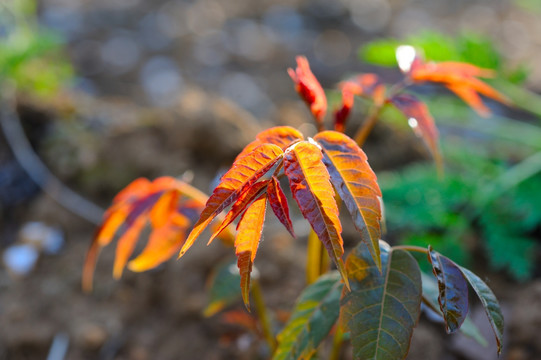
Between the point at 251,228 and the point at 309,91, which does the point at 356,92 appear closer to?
the point at 309,91


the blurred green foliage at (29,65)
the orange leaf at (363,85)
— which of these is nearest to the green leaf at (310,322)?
the orange leaf at (363,85)

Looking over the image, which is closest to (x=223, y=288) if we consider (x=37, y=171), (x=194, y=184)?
(x=194, y=184)

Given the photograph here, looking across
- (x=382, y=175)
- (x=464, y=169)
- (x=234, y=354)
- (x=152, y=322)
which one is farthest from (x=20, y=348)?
(x=464, y=169)

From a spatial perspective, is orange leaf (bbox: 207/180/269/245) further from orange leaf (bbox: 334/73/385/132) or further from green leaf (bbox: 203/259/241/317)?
green leaf (bbox: 203/259/241/317)

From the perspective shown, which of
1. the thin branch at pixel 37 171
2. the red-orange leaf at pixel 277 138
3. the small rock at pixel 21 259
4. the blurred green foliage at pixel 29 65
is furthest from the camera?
the blurred green foliage at pixel 29 65

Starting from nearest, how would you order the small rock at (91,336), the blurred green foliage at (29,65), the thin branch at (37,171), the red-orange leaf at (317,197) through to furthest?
the red-orange leaf at (317,197), the small rock at (91,336), the thin branch at (37,171), the blurred green foliage at (29,65)

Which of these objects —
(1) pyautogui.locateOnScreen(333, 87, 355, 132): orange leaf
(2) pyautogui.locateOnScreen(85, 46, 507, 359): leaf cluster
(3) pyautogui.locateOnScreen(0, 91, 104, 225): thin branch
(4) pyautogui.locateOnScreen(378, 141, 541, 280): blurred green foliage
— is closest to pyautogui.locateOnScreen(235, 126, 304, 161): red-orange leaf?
(2) pyautogui.locateOnScreen(85, 46, 507, 359): leaf cluster

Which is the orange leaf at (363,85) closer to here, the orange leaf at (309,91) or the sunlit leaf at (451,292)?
the orange leaf at (309,91)

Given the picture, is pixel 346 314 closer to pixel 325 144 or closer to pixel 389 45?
pixel 325 144
